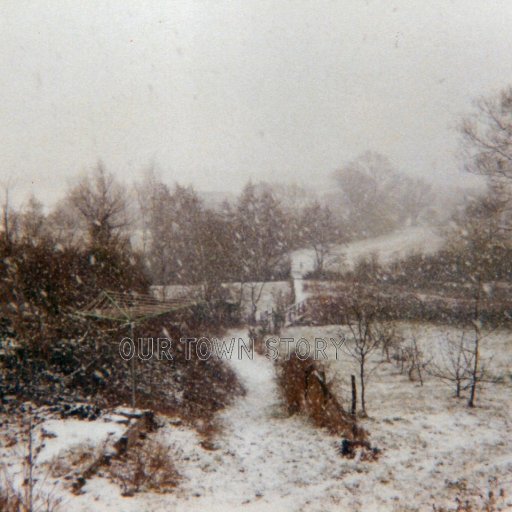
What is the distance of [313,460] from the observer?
6.57 m

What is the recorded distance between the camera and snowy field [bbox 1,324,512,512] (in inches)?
202

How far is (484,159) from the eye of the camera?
14633mm

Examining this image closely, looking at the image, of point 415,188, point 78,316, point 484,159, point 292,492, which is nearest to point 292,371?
point 292,492

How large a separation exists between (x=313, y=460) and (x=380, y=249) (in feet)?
92.9

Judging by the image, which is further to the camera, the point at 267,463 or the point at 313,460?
the point at 313,460

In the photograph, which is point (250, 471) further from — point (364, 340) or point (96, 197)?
point (96, 197)

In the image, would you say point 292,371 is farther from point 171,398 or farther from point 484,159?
point 484,159

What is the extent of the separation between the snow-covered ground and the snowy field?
17.8 meters

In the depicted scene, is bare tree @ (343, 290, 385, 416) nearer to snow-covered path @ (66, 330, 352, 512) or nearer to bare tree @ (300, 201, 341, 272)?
snow-covered path @ (66, 330, 352, 512)

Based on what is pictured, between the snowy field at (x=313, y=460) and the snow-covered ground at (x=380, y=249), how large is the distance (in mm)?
17775

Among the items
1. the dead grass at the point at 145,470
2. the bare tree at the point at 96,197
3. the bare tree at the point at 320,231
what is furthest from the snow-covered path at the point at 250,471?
the bare tree at the point at 320,231

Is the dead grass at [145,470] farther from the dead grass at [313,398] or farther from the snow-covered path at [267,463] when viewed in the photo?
the dead grass at [313,398]

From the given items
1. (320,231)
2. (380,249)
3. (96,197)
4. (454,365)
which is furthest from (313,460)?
(380,249)

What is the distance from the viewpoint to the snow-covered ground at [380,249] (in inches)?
1065
